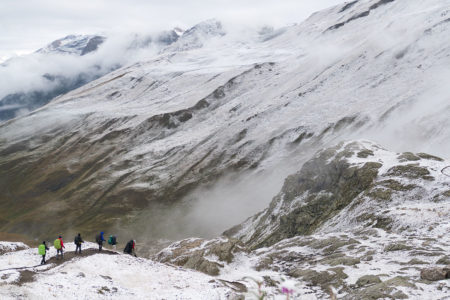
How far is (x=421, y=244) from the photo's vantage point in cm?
2678

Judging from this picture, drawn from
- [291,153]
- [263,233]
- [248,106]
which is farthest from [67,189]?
[263,233]

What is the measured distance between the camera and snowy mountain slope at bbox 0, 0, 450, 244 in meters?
111

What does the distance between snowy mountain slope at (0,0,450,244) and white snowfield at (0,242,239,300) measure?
235 ft

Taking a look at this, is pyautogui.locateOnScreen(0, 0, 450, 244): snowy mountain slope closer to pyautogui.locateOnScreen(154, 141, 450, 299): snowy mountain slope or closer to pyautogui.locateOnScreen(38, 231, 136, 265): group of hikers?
pyautogui.locateOnScreen(154, 141, 450, 299): snowy mountain slope

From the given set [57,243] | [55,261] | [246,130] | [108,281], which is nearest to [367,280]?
[108,281]

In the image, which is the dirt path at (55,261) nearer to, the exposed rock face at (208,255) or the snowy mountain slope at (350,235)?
the exposed rock face at (208,255)

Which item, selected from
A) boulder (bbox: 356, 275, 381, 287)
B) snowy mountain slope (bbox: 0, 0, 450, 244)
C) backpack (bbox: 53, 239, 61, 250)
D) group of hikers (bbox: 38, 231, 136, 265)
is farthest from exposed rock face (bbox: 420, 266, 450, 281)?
snowy mountain slope (bbox: 0, 0, 450, 244)

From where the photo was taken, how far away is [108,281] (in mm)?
24766

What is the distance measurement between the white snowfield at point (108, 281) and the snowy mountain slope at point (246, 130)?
235ft

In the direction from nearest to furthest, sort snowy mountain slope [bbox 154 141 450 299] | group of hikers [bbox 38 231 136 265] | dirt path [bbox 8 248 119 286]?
1. snowy mountain slope [bbox 154 141 450 299]
2. dirt path [bbox 8 248 119 286]
3. group of hikers [bbox 38 231 136 265]

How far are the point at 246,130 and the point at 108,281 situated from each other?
122214 mm

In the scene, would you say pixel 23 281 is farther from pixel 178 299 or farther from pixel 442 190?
pixel 442 190

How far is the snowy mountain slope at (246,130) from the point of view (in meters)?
111

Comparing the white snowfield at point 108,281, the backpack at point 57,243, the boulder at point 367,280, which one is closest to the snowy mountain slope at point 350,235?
the boulder at point 367,280
